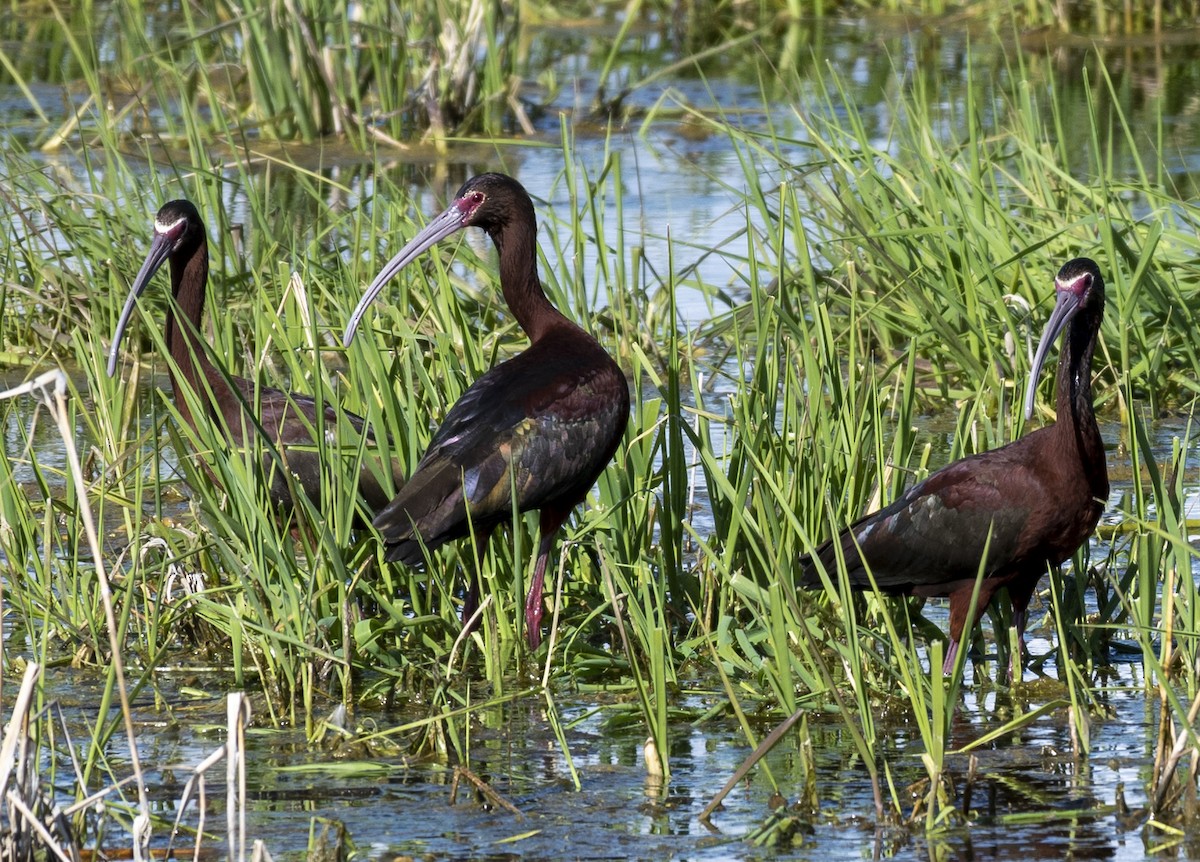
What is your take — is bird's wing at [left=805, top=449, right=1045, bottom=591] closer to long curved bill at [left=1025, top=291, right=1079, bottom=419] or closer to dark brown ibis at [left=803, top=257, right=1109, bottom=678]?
dark brown ibis at [left=803, top=257, right=1109, bottom=678]

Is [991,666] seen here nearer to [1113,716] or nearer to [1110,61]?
[1113,716]

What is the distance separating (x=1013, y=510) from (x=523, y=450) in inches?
45.2


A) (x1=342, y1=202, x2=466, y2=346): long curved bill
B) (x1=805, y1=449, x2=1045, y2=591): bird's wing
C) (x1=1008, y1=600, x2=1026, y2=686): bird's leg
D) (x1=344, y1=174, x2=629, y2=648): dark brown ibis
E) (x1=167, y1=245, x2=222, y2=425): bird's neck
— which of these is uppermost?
(x1=342, y1=202, x2=466, y2=346): long curved bill

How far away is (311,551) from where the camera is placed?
4578 millimetres

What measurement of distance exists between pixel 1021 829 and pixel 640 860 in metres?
0.70

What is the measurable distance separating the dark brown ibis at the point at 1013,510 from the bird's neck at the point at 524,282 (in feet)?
3.36

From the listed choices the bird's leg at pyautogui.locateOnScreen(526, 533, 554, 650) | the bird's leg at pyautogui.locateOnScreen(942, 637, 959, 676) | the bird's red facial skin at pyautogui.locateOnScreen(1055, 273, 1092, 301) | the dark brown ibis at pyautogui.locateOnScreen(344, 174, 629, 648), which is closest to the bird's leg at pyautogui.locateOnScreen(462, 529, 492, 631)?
the dark brown ibis at pyautogui.locateOnScreen(344, 174, 629, 648)

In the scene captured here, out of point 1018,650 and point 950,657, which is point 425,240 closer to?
point 950,657

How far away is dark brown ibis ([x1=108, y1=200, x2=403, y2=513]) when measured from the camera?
17.3ft

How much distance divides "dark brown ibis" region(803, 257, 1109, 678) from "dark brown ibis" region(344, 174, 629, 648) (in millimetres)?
658

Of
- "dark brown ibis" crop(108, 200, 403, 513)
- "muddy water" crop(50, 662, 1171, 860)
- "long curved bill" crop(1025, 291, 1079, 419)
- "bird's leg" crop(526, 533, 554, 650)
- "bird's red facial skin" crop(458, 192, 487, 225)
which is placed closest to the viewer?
"muddy water" crop(50, 662, 1171, 860)

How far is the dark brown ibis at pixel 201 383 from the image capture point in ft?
17.3

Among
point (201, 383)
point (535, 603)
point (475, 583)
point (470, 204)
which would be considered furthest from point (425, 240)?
point (535, 603)

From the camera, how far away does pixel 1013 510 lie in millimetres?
4555
